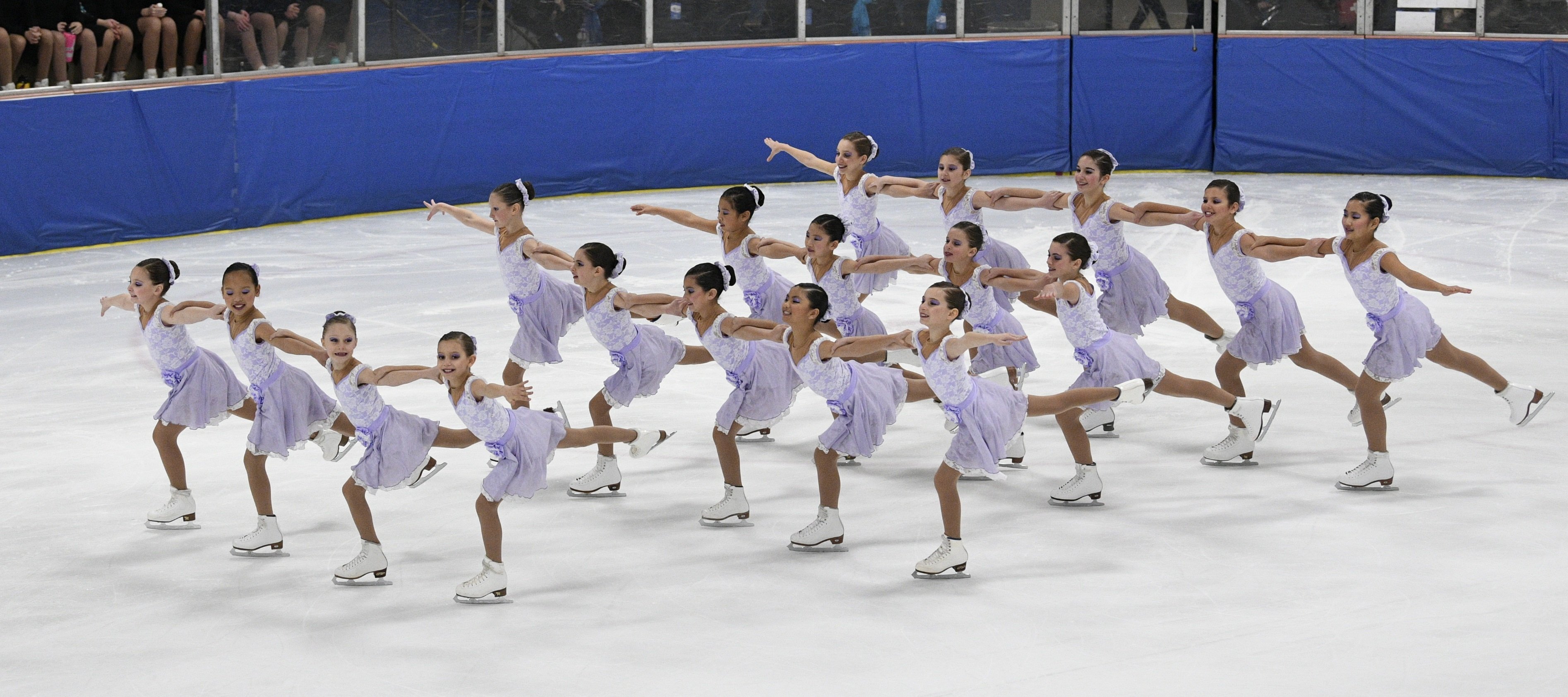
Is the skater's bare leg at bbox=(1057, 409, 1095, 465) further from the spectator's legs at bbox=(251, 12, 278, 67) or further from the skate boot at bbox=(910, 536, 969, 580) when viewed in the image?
the spectator's legs at bbox=(251, 12, 278, 67)

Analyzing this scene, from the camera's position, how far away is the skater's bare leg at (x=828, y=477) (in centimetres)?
678

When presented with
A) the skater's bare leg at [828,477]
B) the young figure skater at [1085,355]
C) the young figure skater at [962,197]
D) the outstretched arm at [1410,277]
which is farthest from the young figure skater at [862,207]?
the outstretched arm at [1410,277]

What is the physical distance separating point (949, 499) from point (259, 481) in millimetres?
2860

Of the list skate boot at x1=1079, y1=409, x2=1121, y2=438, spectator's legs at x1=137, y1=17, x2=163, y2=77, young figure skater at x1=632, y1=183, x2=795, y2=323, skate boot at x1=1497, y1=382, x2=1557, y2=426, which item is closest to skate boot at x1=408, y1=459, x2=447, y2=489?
young figure skater at x1=632, y1=183, x2=795, y2=323

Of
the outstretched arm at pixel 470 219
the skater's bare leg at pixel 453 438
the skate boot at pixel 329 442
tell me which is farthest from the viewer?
the outstretched arm at pixel 470 219

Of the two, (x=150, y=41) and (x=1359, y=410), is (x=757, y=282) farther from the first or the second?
(x=150, y=41)

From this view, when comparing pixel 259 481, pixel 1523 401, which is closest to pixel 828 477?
pixel 259 481

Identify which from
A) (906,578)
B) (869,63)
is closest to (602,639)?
(906,578)

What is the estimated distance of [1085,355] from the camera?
7.43m

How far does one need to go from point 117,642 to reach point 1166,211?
Answer: 5278mm

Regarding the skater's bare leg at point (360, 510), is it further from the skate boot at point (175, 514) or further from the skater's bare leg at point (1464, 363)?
the skater's bare leg at point (1464, 363)

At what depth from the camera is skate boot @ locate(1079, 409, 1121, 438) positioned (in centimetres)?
849

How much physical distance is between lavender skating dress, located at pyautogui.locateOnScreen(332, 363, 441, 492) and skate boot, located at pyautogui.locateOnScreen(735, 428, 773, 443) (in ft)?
7.94

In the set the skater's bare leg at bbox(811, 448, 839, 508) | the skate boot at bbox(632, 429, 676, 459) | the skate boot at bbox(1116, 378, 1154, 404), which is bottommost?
the skater's bare leg at bbox(811, 448, 839, 508)
